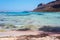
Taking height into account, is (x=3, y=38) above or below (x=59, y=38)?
above

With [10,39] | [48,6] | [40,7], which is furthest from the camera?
[40,7]

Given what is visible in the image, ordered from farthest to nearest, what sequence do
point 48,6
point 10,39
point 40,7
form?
1. point 40,7
2. point 48,6
3. point 10,39

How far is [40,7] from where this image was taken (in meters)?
79.0

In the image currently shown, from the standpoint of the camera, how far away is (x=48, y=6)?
7356cm

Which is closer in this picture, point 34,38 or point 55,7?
point 34,38

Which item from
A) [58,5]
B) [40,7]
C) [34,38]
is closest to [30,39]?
[34,38]

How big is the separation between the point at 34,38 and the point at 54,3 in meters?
65.4

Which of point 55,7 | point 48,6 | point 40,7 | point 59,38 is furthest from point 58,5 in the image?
point 59,38

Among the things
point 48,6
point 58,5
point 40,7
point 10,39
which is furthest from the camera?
point 40,7

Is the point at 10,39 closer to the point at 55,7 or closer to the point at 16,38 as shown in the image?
the point at 16,38

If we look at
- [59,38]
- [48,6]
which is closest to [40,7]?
[48,6]

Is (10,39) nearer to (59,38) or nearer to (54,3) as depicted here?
(59,38)

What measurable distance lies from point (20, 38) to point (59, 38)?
1493 mm

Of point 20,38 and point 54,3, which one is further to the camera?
point 54,3
